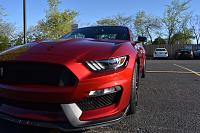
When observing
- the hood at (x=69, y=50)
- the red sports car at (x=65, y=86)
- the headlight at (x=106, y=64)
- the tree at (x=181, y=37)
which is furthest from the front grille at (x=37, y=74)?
the tree at (x=181, y=37)

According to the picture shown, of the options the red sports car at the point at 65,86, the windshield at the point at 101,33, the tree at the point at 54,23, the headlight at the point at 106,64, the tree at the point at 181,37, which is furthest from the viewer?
the tree at the point at 181,37

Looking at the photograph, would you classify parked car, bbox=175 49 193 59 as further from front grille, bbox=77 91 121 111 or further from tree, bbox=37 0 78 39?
front grille, bbox=77 91 121 111

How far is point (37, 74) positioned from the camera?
3639 millimetres

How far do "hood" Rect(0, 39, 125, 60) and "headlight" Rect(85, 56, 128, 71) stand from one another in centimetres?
6

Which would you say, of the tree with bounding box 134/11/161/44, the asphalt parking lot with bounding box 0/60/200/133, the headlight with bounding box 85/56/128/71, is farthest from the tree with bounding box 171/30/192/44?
the headlight with bounding box 85/56/128/71

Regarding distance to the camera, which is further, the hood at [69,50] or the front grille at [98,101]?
the hood at [69,50]

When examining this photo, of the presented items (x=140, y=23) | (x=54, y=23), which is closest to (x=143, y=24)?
(x=140, y=23)

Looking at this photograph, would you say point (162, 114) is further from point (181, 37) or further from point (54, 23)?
point (181, 37)

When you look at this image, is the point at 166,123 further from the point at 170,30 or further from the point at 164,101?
the point at 170,30

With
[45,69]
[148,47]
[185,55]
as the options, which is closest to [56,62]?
[45,69]

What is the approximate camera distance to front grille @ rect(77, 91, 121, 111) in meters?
3.54

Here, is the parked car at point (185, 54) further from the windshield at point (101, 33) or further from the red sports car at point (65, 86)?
the red sports car at point (65, 86)

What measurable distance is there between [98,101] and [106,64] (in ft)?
1.32

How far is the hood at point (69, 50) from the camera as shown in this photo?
3760 millimetres
